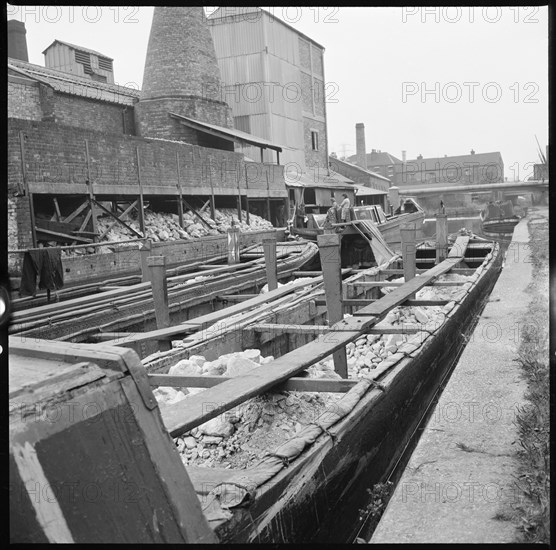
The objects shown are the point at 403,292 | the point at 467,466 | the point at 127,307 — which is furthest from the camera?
the point at 127,307

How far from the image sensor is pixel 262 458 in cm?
316

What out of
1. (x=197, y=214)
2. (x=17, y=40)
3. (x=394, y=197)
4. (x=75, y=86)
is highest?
(x=17, y=40)

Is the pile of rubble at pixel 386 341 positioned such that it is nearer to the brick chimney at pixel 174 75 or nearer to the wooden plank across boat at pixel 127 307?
the wooden plank across boat at pixel 127 307

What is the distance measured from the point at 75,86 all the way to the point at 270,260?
12926 millimetres

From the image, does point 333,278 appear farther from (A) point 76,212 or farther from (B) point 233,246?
(A) point 76,212

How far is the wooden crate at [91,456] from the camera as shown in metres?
1.70

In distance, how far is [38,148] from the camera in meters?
12.4

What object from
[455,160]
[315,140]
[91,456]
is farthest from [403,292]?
[455,160]

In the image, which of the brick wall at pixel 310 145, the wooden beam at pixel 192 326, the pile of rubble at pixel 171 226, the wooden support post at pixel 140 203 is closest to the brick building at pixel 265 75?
the brick wall at pixel 310 145

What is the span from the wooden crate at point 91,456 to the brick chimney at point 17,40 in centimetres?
2595

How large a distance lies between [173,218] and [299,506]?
15.4m

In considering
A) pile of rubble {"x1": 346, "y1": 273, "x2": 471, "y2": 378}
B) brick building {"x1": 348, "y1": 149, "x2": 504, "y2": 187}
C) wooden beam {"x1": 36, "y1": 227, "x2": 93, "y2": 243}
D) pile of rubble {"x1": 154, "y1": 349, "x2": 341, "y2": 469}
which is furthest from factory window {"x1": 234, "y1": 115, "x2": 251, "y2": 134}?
brick building {"x1": 348, "y1": 149, "x2": 504, "y2": 187}

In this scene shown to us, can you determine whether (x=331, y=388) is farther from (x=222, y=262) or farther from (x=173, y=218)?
(x=173, y=218)

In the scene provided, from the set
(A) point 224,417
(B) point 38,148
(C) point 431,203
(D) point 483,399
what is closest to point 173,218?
(B) point 38,148
